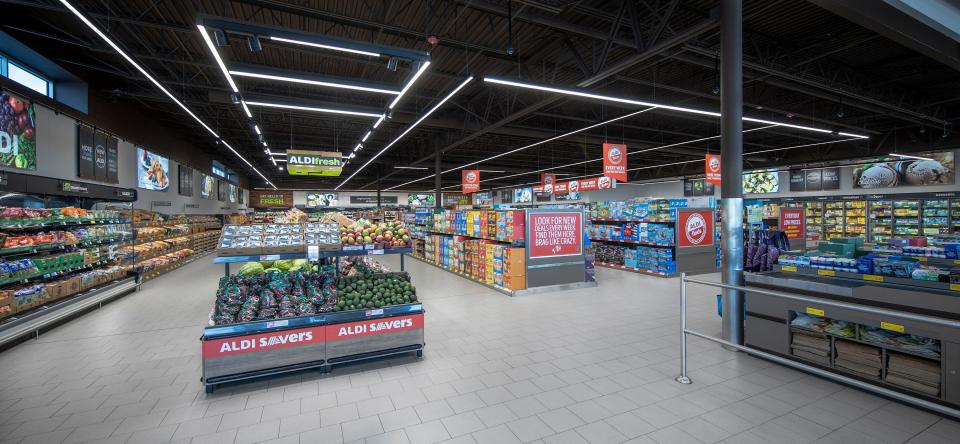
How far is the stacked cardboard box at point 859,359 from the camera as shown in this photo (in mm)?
3295

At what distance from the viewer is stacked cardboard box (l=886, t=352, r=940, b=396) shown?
2.97 meters

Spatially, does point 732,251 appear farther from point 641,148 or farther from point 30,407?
point 641,148

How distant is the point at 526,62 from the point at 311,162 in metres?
7.16

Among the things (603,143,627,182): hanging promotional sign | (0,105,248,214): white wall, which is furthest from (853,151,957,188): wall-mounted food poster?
(0,105,248,214): white wall

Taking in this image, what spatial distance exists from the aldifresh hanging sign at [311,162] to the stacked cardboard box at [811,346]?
11152 millimetres

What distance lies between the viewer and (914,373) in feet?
10.1

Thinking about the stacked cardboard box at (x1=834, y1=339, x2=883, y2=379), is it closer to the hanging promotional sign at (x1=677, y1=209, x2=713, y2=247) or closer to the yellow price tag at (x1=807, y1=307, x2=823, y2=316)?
the yellow price tag at (x1=807, y1=307, x2=823, y2=316)

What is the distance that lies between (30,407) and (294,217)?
4.98 m

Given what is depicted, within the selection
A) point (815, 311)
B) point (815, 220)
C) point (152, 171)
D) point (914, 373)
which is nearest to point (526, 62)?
point (815, 311)

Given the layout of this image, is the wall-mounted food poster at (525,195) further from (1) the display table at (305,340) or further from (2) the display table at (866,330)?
(1) the display table at (305,340)

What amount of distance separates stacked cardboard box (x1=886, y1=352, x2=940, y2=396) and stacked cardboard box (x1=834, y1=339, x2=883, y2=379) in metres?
0.08

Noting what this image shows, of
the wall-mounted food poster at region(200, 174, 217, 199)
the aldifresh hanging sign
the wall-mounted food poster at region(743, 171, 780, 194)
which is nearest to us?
the aldifresh hanging sign

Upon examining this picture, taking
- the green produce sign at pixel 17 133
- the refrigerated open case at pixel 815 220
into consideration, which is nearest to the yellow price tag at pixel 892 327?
the green produce sign at pixel 17 133

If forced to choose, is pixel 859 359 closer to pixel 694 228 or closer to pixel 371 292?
pixel 371 292
